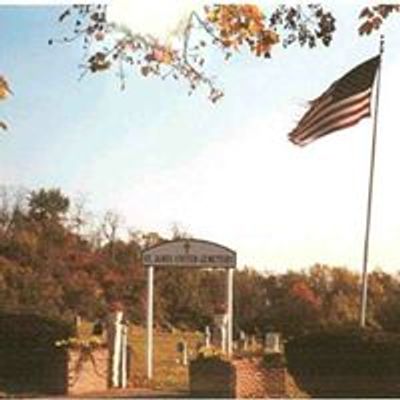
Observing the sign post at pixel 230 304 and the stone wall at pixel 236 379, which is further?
the stone wall at pixel 236 379

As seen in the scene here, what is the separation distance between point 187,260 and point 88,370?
32.7 inches

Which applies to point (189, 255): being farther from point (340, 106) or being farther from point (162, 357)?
point (340, 106)

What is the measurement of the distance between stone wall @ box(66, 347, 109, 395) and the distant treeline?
0.24 meters

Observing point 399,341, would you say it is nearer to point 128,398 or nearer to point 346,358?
point 346,358

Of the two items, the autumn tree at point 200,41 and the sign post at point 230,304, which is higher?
the autumn tree at point 200,41

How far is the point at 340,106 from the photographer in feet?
31.3

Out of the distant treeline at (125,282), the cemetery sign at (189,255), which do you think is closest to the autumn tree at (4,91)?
the distant treeline at (125,282)

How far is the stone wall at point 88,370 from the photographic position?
9680mm

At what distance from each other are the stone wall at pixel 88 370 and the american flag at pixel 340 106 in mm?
1590

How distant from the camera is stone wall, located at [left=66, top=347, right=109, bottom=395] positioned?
31.8ft

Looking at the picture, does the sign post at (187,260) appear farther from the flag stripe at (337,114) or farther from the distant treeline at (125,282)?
the flag stripe at (337,114)

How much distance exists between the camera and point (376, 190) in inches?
376

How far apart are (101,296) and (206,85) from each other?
4.18ft

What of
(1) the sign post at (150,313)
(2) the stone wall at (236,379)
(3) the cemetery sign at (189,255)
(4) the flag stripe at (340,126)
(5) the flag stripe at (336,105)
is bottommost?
(2) the stone wall at (236,379)
